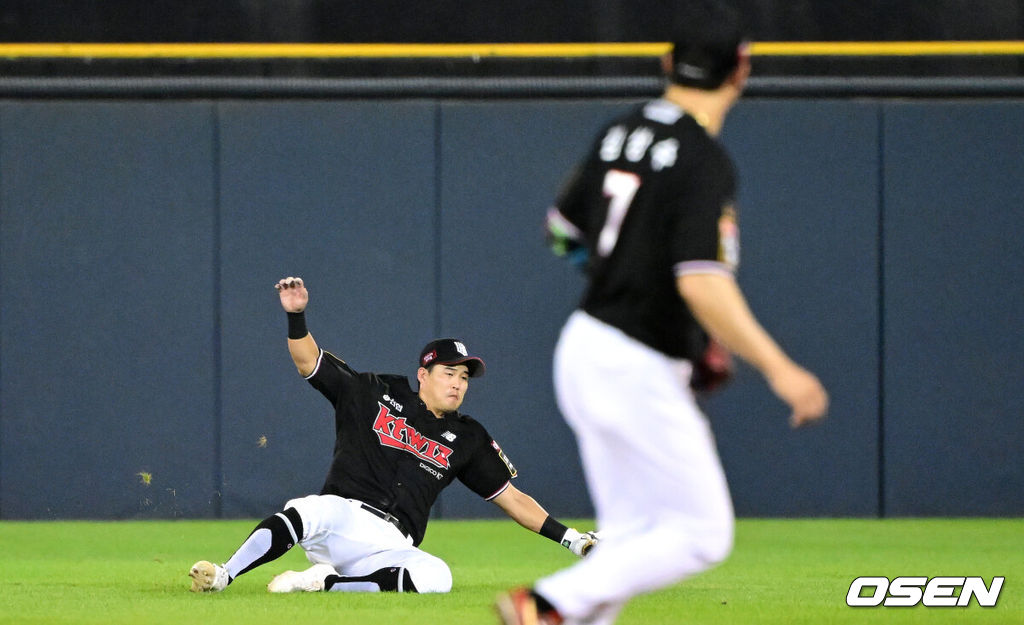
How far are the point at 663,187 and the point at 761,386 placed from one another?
7.66 m

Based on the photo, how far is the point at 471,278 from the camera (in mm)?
11070

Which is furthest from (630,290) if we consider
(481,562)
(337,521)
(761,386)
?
(761,386)

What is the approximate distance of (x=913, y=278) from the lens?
11.0 m

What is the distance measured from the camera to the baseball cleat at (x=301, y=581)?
247 inches

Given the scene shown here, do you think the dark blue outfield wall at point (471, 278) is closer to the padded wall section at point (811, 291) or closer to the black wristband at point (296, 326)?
the padded wall section at point (811, 291)

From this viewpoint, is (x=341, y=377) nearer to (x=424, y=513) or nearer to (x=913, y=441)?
(x=424, y=513)

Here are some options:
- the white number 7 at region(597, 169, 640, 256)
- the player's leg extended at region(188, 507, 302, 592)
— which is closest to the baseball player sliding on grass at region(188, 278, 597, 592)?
the player's leg extended at region(188, 507, 302, 592)

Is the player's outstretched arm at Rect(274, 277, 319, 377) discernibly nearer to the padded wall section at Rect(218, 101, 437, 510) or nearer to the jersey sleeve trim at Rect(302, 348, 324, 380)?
the jersey sleeve trim at Rect(302, 348, 324, 380)

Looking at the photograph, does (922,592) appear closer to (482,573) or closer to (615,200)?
(482,573)

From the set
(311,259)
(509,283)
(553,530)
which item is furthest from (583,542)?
(311,259)

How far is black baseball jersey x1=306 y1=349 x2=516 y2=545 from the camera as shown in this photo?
655 cm

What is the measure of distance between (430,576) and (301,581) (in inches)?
22.7

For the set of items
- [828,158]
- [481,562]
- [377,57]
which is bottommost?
[481,562]

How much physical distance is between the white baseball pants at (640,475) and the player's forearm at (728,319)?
22cm
